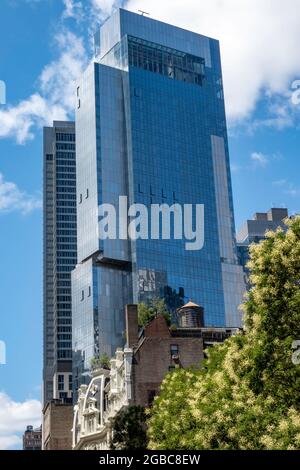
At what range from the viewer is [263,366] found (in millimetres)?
41250

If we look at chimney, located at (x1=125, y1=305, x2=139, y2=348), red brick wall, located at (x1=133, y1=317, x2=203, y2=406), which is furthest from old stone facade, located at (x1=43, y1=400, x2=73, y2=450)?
red brick wall, located at (x1=133, y1=317, x2=203, y2=406)

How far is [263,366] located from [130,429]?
104 ft

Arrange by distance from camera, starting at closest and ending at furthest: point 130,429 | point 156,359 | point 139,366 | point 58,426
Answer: point 130,429, point 139,366, point 156,359, point 58,426

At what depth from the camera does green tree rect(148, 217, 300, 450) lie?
40.7 metres

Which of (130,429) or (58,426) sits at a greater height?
(58,426)

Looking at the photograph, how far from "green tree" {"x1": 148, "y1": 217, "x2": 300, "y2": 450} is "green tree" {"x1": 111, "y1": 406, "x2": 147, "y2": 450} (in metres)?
24.7

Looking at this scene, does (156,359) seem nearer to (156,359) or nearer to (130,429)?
(156,359)

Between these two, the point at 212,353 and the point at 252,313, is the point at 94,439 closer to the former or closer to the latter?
the point at 212,353

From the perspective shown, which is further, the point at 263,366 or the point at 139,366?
the point at 139,366

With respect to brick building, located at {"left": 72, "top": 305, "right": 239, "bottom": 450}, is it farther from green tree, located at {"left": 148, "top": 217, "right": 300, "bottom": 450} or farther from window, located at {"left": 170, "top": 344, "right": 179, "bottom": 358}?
green tree, located at {"left": 148, "top": 217, "right": 300, "bottom": 450}

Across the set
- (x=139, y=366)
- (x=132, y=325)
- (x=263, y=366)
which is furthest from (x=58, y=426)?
(x=263, y=366)

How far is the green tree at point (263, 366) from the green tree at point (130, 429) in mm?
24719
